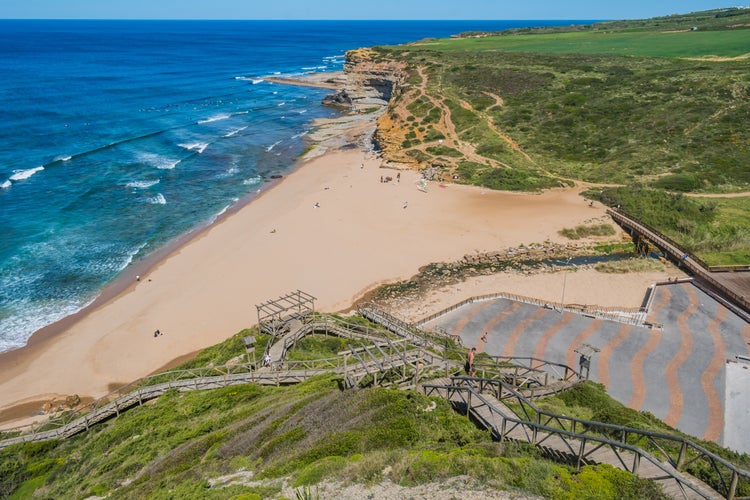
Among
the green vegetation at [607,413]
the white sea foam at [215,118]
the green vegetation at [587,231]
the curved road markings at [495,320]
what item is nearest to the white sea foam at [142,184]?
the white sea foam at [215,118]

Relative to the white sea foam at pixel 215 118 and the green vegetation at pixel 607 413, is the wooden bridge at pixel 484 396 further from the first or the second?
the white sea foam at pixel 215 118

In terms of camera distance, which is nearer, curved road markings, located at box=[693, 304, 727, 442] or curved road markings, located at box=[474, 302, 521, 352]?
curved road markings, located at box=[693, 304, 727, 442]

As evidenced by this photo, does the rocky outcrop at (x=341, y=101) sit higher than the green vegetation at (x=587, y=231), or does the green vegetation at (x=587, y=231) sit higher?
the rocky outcrop at (x=341, y=101)

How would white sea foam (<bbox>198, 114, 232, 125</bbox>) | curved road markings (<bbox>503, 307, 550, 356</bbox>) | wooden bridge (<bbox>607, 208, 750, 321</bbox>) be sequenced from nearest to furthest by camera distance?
curved road markings (<bbox>503, 307, 550, 356</bbox>)
wooden bridge (<bbox>607, 208, 750, 321</bbox>)
white sea foam (<bbox>198, 114, 232, 125</bbox>)

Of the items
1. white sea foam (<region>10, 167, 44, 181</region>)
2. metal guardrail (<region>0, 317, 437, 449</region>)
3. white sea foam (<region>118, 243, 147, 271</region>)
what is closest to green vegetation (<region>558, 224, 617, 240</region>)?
metal guardrail (<region>0, 317, 437, 449</region>)

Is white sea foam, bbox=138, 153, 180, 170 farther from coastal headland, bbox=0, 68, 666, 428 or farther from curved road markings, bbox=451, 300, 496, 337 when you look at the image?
curved road markings, bbox=451, 300, 496, 337

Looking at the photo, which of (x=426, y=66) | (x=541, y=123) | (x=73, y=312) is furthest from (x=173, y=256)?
(x=426, y=66)

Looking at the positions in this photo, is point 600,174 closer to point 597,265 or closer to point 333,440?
point 597,265
